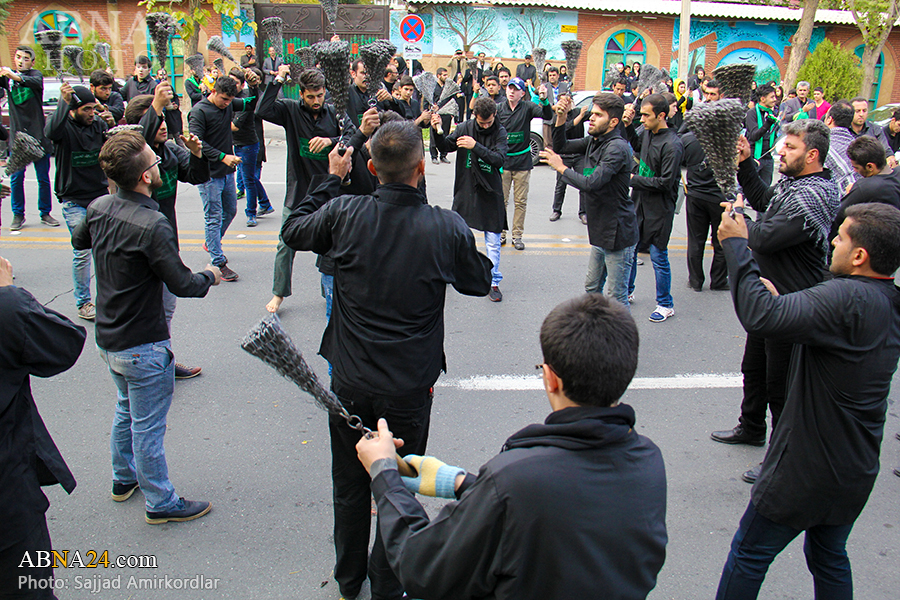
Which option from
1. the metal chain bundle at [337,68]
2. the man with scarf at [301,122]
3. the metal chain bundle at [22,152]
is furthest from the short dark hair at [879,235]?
the metal chain bundle at [22,152]

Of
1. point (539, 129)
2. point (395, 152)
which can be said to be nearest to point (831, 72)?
point (539, 129)

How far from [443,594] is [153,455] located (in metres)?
2.37

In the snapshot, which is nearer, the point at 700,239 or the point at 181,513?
the point at 181,513

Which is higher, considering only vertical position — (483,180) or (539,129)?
(539,129)

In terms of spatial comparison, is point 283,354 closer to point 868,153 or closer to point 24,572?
point 24,572

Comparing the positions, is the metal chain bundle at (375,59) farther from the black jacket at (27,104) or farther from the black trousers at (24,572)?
the black jacket at (27,104)

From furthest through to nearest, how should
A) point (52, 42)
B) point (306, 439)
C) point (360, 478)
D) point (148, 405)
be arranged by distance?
point (52, 42)
point (306, 439)
point (148, 405)
point (360, 478)

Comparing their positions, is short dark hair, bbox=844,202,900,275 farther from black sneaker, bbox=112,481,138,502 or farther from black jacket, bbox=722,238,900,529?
black sneaker, bbox=112,481,138,502

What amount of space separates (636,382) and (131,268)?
12.4 feet

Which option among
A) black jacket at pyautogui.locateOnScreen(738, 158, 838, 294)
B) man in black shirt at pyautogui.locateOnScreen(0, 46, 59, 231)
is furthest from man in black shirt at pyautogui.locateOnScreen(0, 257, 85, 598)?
man in black shirt at pyautogui.locateOnScreen(0, 46, 59, 231)

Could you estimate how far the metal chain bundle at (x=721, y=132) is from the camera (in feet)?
11.8

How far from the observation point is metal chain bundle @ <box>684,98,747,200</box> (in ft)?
11.8

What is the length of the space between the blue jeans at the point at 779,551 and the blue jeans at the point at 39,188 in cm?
926

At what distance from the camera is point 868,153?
4.74 metres
